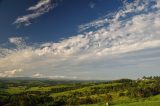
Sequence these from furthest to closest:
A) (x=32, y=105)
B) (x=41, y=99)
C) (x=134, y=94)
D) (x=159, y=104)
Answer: (x=134, y=94), (x=41, y=99), (x=32, y=105), (x=159, y=104)

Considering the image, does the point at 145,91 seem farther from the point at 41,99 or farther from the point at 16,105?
the point at 16,105

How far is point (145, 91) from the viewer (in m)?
146

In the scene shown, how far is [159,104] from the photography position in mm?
43125

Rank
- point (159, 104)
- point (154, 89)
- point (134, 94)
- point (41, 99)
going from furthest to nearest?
point (154, 89) → point (134, 94) → point (41, 99) → point (159, 104)

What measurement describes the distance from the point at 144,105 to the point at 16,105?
8009 centimetres

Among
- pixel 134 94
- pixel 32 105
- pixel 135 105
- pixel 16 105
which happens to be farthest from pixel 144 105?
pixel 134 94

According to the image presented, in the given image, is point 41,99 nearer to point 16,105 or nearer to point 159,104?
point 16,105

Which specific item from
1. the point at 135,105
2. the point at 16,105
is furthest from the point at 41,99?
the point at 135,105

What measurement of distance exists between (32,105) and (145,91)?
64.0 metres

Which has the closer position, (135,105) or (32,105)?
(135,105)

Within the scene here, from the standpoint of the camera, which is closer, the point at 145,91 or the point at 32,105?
the point at 32,105

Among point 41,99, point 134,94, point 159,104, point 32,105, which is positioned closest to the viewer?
point 159,104

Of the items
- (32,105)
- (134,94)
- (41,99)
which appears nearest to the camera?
(32,105)

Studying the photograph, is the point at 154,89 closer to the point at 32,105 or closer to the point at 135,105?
the point at 32,105
